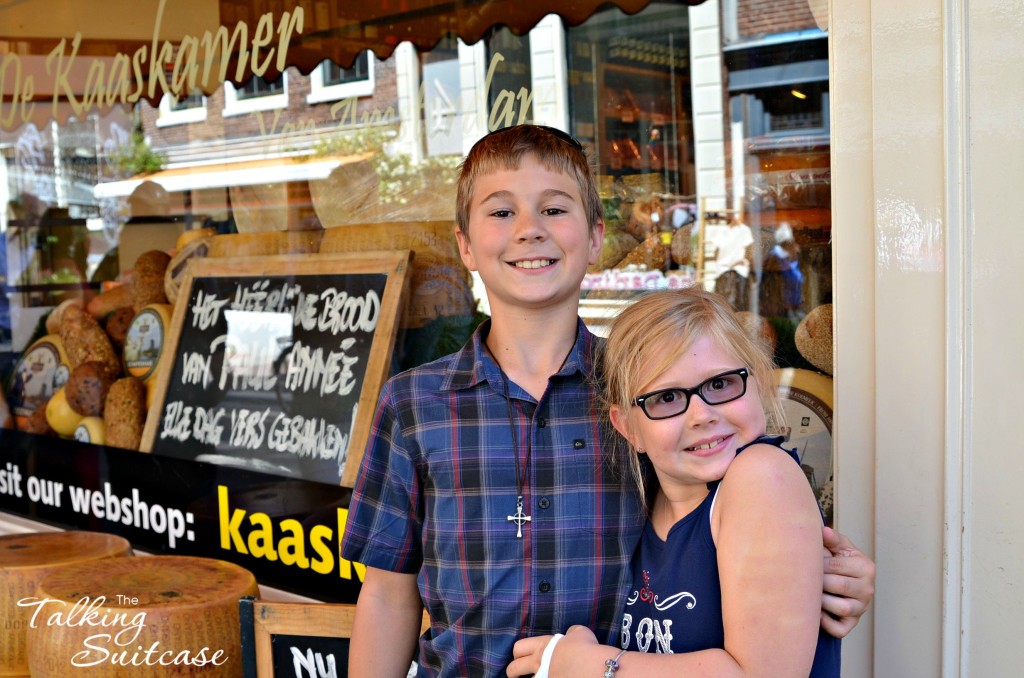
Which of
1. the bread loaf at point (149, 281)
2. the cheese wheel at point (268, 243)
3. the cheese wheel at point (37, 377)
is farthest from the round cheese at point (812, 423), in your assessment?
the cheese wheel at point (37, 377)

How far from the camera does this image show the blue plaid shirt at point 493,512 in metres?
1.50

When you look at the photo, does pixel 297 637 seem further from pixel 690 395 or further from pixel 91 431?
pixel 91 431

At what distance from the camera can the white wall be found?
5.16 feet

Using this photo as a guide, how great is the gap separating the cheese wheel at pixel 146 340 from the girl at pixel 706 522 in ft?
8.13

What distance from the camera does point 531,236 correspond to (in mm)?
1540

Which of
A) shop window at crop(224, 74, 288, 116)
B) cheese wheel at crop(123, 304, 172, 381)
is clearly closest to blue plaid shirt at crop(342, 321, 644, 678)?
cheese wheel at crop(123, 304, 172, 381)

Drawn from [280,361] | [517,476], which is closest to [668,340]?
[517,476]

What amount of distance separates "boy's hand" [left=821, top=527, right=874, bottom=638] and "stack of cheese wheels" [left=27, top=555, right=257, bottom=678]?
1.35 m

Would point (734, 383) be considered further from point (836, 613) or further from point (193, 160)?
point (193, 160)

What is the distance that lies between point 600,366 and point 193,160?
3.01 meters

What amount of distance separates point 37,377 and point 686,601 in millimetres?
3358

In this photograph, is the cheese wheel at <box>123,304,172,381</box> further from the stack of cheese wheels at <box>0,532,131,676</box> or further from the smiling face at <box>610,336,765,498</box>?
the smiling face at <box>610,336,765,498</box>

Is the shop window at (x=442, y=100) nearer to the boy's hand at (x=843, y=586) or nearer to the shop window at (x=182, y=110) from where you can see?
the shop window at (x=182, y=110)

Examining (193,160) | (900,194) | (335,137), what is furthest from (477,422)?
(193,160)
